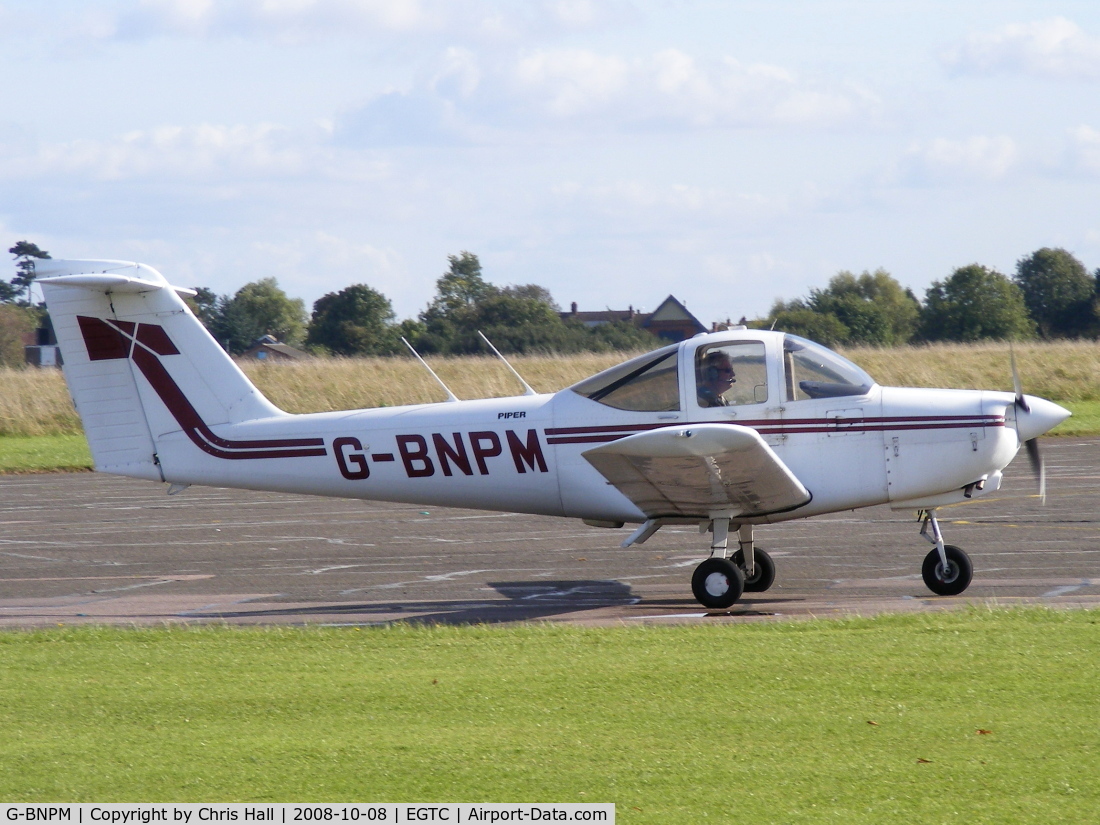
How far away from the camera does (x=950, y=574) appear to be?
9.94 metres

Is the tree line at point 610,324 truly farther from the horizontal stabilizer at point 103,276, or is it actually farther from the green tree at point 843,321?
the horizontal stabilizer at point 103,276

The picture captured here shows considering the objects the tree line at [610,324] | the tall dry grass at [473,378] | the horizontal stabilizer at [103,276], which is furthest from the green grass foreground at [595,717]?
the tree line at [610,324]

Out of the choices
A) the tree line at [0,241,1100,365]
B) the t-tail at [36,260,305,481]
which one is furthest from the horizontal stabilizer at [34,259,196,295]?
the tree line at [0,241,1100,365]

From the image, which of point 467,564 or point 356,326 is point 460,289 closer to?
point 356,326

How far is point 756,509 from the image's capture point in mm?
10156

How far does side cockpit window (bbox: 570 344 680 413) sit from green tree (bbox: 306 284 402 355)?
167 feet

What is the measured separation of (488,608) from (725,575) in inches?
79.0

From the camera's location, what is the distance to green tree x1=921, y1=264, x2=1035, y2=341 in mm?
63125

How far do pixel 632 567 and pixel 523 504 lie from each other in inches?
79.2

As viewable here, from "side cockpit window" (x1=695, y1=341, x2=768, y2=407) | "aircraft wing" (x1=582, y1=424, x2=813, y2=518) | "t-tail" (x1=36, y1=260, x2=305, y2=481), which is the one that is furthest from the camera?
"t-tail" (x1=36, y1=260, x2=305, y2=481)

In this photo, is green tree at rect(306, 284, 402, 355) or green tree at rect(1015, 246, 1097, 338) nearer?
green tree at rect(306, 284, 402, 355)
